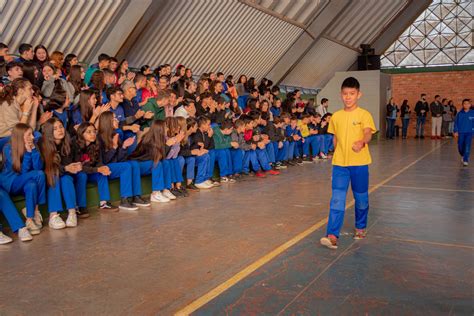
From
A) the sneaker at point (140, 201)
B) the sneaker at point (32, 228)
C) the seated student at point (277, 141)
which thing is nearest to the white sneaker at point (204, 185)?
the sneaker at point (140, 201)

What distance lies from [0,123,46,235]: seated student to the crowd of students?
10 mm

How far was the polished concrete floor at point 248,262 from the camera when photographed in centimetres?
294

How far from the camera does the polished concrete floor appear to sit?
294 cm

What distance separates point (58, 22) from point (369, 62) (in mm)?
14431

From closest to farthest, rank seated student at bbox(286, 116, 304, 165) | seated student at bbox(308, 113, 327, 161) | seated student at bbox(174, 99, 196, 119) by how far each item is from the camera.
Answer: seated student at bbox(174, 99, 196, 119)
seated student at bbox(286, 116, 304, 165)
seated student at bbox(308, 113, 327, 161)

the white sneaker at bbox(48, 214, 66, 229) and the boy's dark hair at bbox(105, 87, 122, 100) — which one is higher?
the boy's dark hair at bbox(105, 87, 122, 100)

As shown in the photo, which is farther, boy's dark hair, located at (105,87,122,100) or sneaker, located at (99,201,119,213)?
boy's dark hair, located at (105,87,122,100)

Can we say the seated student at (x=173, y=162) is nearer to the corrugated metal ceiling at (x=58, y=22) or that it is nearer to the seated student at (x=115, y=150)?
the seated student at (x=115, y=150)

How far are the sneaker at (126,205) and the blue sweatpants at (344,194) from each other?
2633 millimetres

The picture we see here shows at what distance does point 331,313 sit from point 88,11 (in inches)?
307

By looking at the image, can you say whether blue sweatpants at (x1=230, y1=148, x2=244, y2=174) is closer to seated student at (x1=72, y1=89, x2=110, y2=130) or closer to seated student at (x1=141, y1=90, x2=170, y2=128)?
seated student at (x1=141, y1=90, x2=170, y2=128)

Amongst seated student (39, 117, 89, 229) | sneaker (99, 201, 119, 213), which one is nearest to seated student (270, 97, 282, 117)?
sneaker (99, 201, 119, 213)

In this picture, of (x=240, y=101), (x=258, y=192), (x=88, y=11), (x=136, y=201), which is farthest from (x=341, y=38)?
(x=136, y=201)

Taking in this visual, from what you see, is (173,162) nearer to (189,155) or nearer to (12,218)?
(189,155)
